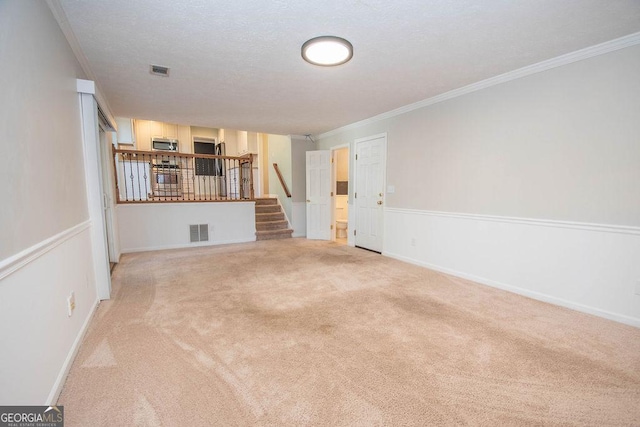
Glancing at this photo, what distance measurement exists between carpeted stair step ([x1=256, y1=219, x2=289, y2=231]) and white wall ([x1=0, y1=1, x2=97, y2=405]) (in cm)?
428

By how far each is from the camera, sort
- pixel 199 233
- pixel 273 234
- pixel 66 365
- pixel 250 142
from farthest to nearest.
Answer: pixel 250 142 → pixel 273 234 → pixel 199 233 → pixel 66 365

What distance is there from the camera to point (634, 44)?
7.31 ft

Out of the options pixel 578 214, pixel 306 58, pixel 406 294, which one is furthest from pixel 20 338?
pixel 578 214

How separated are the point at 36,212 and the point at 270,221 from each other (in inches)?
209

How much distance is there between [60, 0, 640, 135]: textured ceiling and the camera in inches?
75.5

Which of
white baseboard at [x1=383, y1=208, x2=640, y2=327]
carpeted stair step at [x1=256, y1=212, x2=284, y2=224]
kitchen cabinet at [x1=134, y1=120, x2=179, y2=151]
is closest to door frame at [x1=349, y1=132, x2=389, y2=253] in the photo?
white baseboard at [x1=383, y1=208, x2=640, y2=327]

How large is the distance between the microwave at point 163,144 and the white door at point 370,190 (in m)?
6.79

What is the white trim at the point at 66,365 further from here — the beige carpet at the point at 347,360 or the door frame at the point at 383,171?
the door frame at the point at 383,171

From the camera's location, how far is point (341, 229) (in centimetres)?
659

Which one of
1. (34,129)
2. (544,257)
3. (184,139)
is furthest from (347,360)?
(184,139)

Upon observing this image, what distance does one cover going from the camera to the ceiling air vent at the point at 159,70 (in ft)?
9.27

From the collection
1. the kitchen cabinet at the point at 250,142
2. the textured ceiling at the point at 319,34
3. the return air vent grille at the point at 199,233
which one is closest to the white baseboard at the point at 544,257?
the textured ceiling at the point at 319,34

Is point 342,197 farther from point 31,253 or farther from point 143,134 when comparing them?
point 143,134

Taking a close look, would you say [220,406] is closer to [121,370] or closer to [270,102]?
[121,370]
